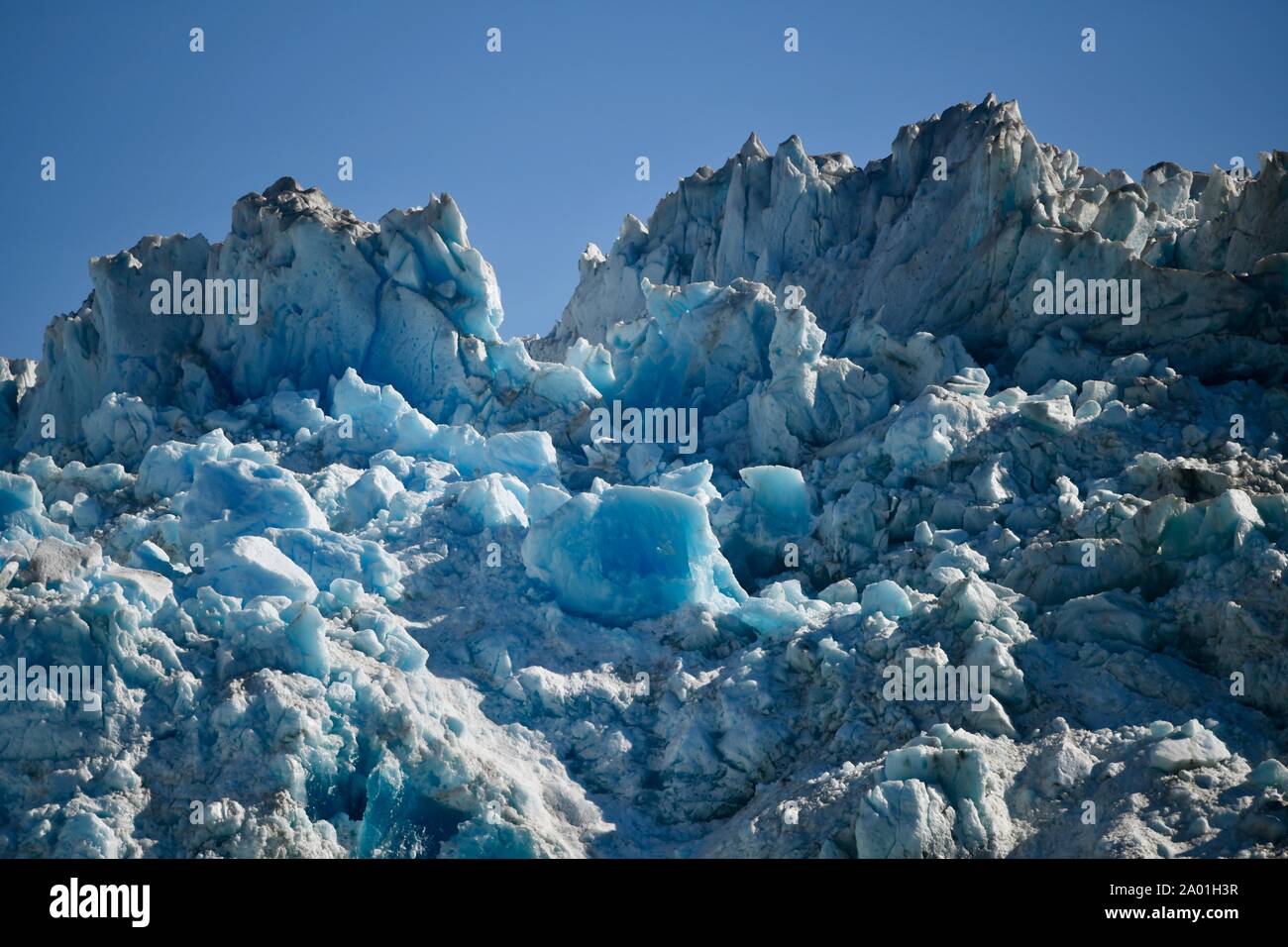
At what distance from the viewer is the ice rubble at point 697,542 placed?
604 inches

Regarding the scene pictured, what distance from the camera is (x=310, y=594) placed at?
18.6 metres

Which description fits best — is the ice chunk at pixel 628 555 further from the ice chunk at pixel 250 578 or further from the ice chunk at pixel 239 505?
the ice chunk at pixel 239 505

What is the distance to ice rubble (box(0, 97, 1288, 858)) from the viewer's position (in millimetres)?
15344

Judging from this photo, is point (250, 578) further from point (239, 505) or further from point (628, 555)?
point (628, 555)

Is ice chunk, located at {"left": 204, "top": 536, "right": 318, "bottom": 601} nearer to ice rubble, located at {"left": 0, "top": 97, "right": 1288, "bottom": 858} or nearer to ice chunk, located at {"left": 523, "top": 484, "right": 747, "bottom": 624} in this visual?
ice rubble, located at {"left": 0, "top": 97, "right": 1288, "bottom": 858}

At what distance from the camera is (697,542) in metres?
20.2

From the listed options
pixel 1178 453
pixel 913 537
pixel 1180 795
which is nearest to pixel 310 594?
pixel 913 537

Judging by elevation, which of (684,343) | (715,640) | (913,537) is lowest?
(715,640)

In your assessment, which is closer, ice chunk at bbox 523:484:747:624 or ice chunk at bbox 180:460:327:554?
ice chunk at bbox 523:484:747:624

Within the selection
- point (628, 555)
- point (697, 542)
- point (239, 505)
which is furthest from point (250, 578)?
point (697, 542)

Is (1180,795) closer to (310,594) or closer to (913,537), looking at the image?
(913,537)

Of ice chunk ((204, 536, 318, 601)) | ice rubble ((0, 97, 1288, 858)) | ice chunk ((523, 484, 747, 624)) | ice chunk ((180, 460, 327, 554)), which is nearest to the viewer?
ice rubble ((0, 97, 1288, 858))

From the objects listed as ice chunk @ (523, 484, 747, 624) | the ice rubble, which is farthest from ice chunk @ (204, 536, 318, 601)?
ice chunk @ (523, 484, 747, 624)
